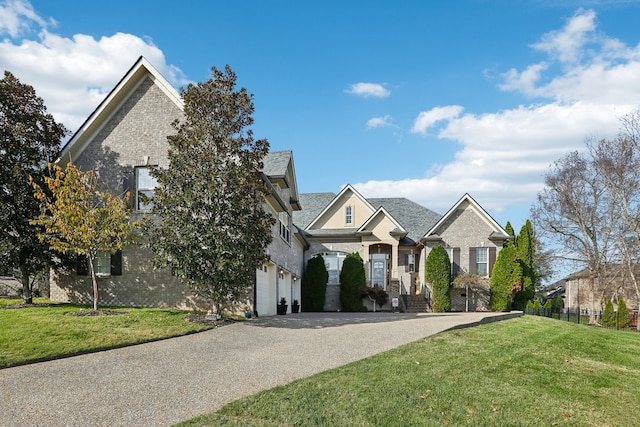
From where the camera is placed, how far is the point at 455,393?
7.71m

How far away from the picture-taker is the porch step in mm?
28023

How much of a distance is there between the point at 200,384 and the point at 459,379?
14.9 ft

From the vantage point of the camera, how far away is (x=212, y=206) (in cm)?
1458

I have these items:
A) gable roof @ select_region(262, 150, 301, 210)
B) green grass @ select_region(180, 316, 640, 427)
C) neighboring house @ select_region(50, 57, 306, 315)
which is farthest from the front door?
green grass @ select_region(180, 316, 640, 427)

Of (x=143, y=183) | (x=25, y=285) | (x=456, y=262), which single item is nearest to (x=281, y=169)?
(x=143, y=183)

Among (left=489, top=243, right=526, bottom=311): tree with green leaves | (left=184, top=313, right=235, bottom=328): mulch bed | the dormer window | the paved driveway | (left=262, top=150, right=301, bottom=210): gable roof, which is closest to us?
the paved driveway

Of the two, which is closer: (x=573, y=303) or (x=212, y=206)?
(x=212, y=206)

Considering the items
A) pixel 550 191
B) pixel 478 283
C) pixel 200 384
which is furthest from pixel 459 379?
pixel 550 191

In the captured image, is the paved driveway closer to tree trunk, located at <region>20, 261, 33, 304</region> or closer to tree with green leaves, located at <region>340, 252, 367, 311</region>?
tree trunk, located at <region>20, 261, 33, 304</region>

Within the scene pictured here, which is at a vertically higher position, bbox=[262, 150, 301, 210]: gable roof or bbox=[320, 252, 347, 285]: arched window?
bbox=[262, 150, 301, 210]: gable roof

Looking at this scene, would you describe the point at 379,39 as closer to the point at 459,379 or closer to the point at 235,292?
the point at 235,292

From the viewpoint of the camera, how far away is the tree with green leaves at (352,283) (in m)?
27.5

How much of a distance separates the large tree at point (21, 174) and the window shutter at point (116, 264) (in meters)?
2.09

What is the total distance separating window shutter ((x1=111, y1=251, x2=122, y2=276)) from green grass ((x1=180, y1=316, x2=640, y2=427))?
11201 mm
